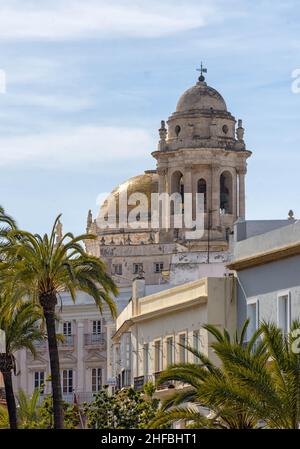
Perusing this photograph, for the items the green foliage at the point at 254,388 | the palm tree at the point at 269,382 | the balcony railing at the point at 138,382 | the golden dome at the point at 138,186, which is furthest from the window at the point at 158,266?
the palm tree at the point at 269,382

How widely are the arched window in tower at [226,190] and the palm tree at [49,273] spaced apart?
97.5 meters

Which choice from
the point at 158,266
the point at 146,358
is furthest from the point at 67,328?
the point at 146,358

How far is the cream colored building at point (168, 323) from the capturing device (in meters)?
65.1

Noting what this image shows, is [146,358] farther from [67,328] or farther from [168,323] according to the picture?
[67,328]

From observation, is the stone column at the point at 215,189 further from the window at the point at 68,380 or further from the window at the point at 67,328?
the window at the point at 67,328

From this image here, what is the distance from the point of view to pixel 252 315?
61.7m

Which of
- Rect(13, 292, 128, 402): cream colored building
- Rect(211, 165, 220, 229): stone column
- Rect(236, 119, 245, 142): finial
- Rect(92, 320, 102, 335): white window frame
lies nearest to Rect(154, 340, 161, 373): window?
Rect(13, 292, 128, 402): cream colored building

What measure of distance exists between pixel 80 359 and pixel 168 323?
1994 inches

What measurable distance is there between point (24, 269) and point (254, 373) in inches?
546

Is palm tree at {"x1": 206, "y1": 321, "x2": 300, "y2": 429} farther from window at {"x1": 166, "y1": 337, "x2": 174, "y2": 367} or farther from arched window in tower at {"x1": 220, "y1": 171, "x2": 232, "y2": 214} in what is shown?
arched window in tower at {"x1": 220, "y1": 171, "x2": 232, "y2": 214}

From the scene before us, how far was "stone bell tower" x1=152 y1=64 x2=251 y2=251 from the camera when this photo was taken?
515 ft

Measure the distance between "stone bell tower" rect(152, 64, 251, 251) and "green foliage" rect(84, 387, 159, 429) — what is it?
3460 inches
